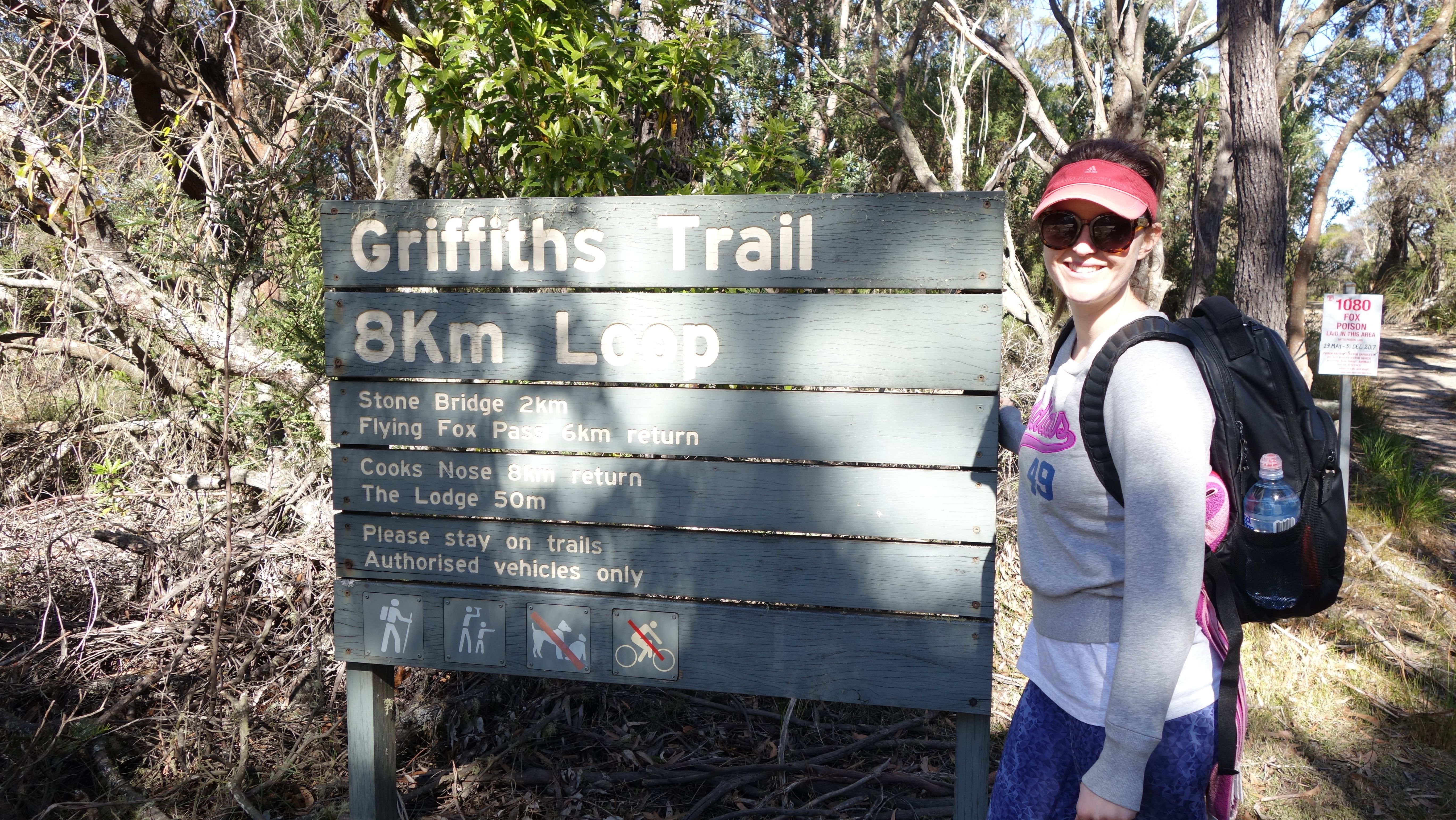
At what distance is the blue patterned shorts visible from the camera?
5.45ft

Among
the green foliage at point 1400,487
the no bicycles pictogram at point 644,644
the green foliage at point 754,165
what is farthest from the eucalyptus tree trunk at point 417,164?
the green foliage at point 1400,487

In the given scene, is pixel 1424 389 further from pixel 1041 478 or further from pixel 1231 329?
pixel 1041 478

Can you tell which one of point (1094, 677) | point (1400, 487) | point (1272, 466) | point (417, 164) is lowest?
point (1400, 487)

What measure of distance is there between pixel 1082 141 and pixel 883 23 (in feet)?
54.3

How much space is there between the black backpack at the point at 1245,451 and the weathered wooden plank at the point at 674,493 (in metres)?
0.68

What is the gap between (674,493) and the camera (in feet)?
8.03

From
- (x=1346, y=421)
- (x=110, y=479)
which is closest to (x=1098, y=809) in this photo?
(x=1346, y=421)

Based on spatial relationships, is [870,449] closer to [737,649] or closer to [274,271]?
[737,649]

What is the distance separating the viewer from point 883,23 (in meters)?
17.0

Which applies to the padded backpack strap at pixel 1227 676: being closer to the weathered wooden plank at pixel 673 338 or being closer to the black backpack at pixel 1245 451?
the black backpack at pixel 1245 451

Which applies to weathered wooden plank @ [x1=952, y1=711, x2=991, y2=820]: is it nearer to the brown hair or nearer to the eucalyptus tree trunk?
the brown hair

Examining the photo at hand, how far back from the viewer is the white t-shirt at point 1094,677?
5.46 feet

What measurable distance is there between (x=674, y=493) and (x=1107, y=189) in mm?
1276

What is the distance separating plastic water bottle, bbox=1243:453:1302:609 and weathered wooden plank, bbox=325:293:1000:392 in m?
0.76
